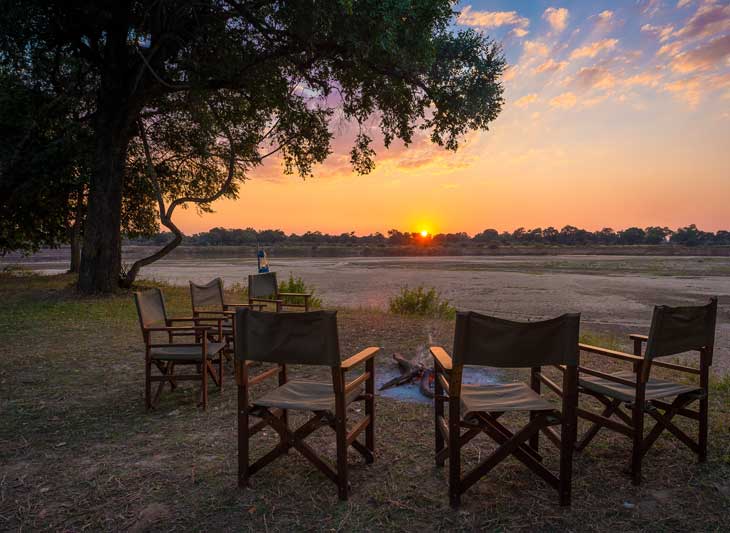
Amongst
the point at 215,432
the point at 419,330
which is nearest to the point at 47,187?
the point at 419,330

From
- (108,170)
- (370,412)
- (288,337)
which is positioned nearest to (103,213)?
(108,170)

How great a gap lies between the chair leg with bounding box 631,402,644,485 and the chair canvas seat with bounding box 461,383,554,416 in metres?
0.53

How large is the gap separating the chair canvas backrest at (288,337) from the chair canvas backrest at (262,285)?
480 centimetres

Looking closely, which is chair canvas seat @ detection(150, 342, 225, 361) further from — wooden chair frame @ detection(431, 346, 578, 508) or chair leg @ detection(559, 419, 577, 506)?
chair leg @ detection(559, 419, 577, 506)

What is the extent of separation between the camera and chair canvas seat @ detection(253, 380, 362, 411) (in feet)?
8.48

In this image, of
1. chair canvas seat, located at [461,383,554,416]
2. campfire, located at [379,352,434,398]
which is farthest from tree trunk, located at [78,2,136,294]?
chair canvas seat, located at [461,383,554,416]

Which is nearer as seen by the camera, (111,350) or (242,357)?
(242,357)

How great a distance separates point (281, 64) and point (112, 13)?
13.3ft

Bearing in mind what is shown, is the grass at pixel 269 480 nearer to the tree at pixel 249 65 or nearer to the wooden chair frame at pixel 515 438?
the wooden chair frame at pixel 515 438

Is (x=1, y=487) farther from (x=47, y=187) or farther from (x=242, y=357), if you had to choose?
(x=47, y=187)

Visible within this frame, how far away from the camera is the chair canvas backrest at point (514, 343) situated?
2309 millimetres

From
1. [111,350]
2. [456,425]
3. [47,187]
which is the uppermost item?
[47,187]

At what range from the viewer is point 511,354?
2.31 meters

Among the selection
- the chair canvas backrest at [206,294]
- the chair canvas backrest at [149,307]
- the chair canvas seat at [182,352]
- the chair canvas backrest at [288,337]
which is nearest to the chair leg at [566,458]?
the chair canvas backrest at [288,337]
